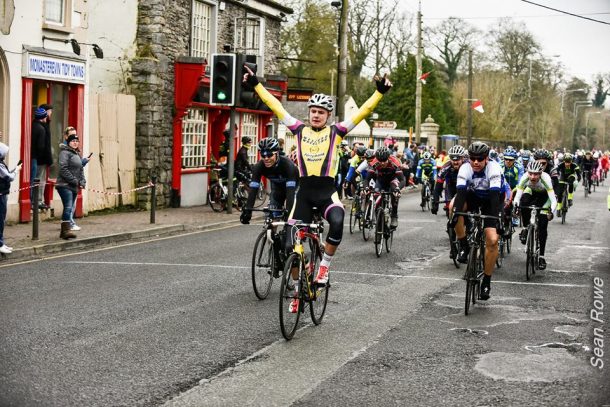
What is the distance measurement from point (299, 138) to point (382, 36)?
6187cm

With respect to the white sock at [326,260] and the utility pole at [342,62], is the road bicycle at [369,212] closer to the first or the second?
the white sock at [326,260]

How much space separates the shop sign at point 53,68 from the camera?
18.5 meters

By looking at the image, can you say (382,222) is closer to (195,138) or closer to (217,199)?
(217,199)

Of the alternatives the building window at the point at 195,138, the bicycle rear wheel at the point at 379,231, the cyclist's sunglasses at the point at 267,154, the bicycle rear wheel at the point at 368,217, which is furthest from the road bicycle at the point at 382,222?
the building window at the point at 195,138

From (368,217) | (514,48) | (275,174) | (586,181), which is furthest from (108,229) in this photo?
(514,48)

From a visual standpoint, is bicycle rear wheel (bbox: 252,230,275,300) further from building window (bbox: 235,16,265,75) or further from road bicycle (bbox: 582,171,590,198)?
road bicycle (bbox: 582,171,590,198)

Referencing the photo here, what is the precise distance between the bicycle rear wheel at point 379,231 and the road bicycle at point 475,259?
4.30m

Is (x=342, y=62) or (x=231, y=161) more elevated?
(x=342, y=62)

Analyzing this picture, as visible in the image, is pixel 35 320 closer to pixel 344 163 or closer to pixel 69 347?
pixel 69 347

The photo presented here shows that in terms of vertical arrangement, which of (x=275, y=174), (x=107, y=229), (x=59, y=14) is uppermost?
(x=59, y=14)

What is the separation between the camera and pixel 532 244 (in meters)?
13.3

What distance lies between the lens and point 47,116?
694 inches

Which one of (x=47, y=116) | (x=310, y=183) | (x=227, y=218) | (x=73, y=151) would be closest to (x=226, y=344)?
(x=310, y=183)

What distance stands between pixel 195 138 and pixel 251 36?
555 centimetres
